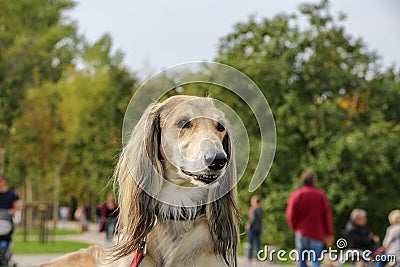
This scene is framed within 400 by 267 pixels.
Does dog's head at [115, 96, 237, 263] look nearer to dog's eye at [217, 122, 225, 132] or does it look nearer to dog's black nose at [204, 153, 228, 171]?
dog's eye at [217, 122, 225, 132]

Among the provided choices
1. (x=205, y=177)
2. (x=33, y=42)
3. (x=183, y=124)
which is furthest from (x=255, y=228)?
(x=33, y=42)

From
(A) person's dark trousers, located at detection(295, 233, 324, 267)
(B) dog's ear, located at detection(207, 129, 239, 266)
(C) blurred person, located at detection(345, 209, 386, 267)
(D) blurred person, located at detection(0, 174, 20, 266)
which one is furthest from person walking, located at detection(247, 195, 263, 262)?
(B) dog's ear, located at detection(207, 129, 239, 266)

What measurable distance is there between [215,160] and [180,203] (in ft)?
1.73

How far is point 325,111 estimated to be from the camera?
2644 cm

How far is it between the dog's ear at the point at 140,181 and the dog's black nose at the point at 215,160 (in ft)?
1.75

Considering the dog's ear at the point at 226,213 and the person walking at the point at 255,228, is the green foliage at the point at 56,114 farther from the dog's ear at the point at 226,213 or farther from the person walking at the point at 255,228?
the dog's ear at the point at 226,213

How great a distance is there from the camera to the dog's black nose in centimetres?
399

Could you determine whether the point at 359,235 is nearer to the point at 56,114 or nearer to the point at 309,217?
the point at 309,217

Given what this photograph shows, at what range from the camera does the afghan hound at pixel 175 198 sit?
14.2ft

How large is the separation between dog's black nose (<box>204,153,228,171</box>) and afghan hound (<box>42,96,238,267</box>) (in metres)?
0.22

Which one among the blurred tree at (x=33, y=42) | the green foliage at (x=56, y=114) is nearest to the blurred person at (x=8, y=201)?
the green foliage at (x=56, y=114)

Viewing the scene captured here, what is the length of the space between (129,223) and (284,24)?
2431cm

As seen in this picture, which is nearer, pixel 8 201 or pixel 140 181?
pixel 140 181

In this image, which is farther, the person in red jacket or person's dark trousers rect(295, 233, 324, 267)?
the person in red jacket
